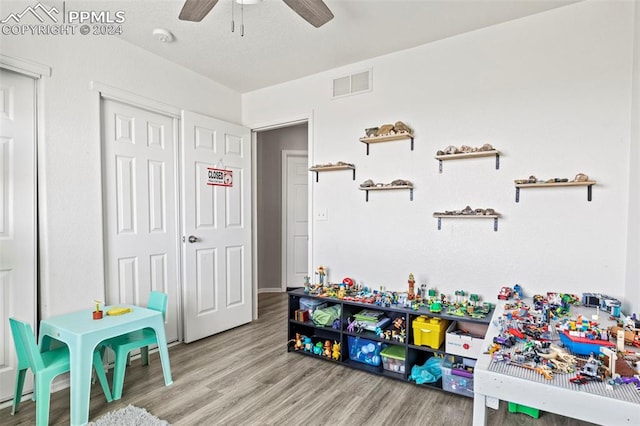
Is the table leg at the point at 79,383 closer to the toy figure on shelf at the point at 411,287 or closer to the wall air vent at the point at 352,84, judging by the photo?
the toy figure on shelf at the point at 411,287

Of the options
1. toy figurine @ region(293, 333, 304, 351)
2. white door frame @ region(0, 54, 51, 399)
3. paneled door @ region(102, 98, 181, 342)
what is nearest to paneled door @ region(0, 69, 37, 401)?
white door frame @ region(0, 54, 51, 399)

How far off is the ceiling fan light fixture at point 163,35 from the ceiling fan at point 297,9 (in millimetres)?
746

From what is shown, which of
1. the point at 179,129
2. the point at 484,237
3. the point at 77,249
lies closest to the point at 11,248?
the point at 77,249

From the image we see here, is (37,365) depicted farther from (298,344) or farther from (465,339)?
(465,339)

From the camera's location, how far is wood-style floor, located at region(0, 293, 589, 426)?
1927mm

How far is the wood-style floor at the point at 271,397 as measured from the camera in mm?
1927

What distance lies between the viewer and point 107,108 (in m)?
2.54

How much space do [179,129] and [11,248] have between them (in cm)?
151

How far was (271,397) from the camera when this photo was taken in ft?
7.08

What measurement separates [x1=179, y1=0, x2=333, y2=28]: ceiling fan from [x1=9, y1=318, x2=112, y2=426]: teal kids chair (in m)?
1.86

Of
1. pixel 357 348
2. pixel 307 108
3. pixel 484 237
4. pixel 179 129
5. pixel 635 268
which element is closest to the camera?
pixel 635 268

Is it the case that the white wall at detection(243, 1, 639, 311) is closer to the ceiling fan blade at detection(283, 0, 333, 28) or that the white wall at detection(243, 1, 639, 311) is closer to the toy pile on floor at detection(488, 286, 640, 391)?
the toy pile on floor at detection(488, 286, 640, 391)

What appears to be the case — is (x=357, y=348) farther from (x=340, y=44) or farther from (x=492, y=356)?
(x=340, y=44)

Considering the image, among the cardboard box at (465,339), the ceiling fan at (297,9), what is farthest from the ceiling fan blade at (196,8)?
the cardboard box at (465,339)
